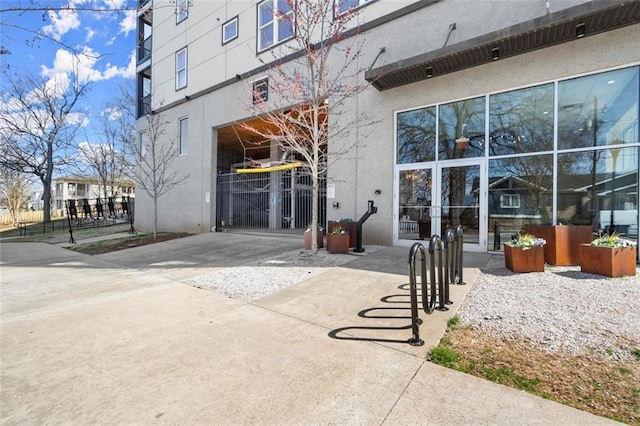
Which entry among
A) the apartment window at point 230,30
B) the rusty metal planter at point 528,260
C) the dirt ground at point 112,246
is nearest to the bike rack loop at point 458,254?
the rusty metal planter at point 528,260

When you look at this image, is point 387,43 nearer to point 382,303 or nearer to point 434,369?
point 382,303

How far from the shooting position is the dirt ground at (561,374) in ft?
7.41

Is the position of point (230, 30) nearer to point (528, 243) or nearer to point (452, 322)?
point (528, 243)

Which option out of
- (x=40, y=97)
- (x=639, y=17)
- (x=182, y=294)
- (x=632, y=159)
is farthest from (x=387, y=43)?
(x=40, y=97)

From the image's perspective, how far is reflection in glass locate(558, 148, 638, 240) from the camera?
6395mm

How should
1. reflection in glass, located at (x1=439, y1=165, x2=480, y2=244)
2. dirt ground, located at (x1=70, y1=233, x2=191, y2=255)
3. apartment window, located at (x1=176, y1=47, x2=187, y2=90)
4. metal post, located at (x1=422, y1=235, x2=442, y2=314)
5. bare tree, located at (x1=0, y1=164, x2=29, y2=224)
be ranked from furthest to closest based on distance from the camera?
bare tree, located at (x1=0, y1=164, x2=29, y2=224) → apartment window, located at (x1=176, y1=47, x2=187, y2=90) → dirt ground, located at (x1=70, y1=233, x2=191, y2=255) → reflection in glass, located at (x1=439, y1=165, x2=480, y2=244) → metal post, located at (x1=422, y1=235, x2=442, y2=314)

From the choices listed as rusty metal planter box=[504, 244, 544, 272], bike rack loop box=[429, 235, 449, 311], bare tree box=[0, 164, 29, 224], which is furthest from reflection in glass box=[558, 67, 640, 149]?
bare tree box=[0, 164, 29, 224]

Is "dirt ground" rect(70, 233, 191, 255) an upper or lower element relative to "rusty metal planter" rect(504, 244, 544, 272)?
lower

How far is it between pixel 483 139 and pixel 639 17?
338cm

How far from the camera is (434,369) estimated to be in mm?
2750

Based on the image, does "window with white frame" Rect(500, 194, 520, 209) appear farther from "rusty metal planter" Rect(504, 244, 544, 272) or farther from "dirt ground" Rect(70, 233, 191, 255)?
"dirt ground" Rect(70, 233, 191, 255)

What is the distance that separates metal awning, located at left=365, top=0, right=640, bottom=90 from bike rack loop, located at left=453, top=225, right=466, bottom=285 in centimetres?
458

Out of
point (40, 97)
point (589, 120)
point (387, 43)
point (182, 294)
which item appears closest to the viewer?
point (182, 294)

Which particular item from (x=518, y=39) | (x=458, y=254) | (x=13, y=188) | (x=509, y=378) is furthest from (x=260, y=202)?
(x=13, y=188)
